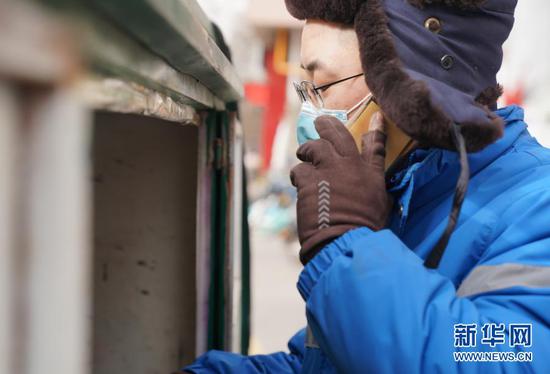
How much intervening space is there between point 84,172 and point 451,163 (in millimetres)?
941

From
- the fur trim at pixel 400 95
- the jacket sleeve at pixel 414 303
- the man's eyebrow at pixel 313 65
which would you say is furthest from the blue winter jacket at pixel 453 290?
the man's eyebrow at pixel 313 65

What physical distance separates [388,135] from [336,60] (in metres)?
0.24

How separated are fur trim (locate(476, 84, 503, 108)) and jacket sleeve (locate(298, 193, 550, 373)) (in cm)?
37

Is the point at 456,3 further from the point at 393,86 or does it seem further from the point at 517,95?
the point at 517,95

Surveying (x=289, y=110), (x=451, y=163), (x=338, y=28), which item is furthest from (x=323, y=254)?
(x=289, y=110)

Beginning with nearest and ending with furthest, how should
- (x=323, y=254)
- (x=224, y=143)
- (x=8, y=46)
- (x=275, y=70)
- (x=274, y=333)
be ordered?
(x=8, y=46) → (x=323, y=254) → (x=224, y=143) → (x=274, y=333) → (x=275, y=70)

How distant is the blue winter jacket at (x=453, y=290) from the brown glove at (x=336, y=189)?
0.04 m

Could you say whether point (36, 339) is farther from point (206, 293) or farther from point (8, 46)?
point (206, 293)

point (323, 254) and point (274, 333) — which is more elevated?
point (323, 254)

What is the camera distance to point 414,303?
0.96 meters

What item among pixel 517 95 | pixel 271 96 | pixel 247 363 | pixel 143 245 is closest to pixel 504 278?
pixel 247 363

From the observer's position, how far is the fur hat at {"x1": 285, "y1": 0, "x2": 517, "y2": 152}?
3.72 ft

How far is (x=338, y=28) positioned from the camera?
4.52 ft

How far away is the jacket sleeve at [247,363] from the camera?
1.54m
